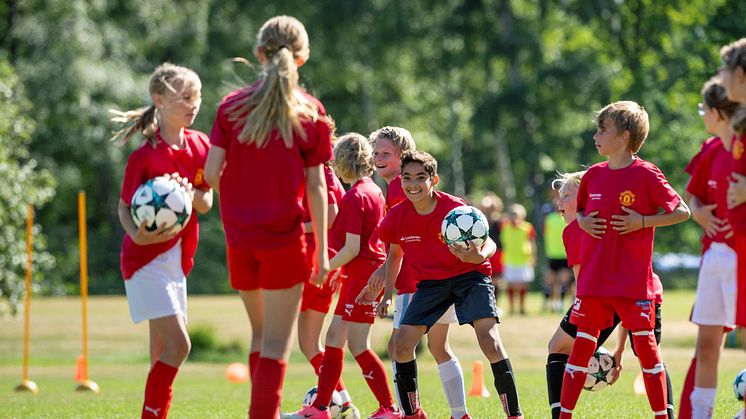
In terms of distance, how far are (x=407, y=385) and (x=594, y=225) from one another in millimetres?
1748

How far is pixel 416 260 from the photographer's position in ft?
25.2

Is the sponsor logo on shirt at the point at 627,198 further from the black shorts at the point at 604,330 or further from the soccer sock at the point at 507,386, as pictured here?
the soccer sock at the point at 507,386

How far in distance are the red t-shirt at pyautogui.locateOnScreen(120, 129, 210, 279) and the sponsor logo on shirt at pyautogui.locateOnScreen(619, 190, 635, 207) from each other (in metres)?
2.70

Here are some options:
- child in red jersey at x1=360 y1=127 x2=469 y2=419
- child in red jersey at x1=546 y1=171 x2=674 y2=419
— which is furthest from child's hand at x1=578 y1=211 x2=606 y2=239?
child in red jersey at x1=360 y1=127 x2=469 y2=419

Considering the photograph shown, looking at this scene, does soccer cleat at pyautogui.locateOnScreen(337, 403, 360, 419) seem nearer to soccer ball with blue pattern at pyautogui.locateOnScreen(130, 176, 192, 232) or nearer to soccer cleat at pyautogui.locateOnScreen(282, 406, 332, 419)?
soccer cleat at pyautogui.locateOnScreen(282, 406, 332, 419)

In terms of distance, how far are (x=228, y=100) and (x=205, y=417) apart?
12.2 feet

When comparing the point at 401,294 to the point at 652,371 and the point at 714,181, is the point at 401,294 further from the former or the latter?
the point at 714,181

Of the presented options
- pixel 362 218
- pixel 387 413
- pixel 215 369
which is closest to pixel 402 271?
pixel 362 218

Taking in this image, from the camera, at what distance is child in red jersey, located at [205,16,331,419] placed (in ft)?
18.8

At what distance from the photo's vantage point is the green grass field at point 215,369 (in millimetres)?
9625

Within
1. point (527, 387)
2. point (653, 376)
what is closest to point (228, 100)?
point (653, 376)

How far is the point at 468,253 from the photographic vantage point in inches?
290

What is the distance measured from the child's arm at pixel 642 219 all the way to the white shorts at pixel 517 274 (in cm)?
1635

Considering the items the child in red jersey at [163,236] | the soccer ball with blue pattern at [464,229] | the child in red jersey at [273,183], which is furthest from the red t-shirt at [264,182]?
the soccer ball with blue pattern at [464,229]
